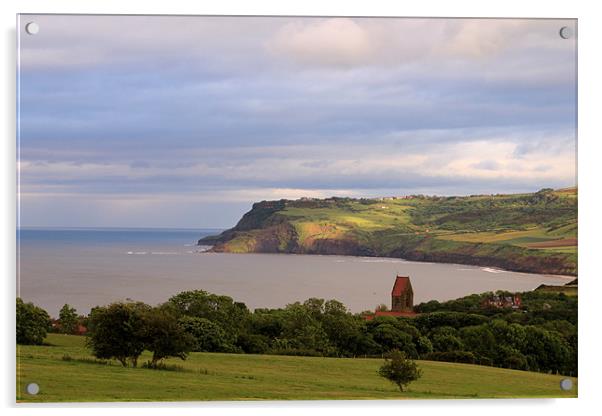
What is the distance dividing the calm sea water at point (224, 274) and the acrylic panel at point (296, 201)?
21 millimetres

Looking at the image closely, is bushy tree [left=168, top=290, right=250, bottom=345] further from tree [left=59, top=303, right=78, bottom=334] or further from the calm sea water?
tree [left=59, top=303, right=78, bottom=334]

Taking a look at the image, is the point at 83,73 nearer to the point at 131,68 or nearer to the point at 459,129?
the point at 131,68

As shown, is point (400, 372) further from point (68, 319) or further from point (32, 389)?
point (32, 389)

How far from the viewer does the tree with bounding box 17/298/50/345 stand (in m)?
8.30

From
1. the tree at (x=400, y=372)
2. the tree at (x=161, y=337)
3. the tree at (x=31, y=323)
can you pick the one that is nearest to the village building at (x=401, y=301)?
the tree at (x=400, y=372)

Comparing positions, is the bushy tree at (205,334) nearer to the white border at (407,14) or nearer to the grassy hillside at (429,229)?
the white border at (407,14)

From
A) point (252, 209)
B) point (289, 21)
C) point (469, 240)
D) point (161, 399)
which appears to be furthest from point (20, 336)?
point (469, 240)

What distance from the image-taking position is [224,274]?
28.9 ft

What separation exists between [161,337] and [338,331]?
173 centimetres

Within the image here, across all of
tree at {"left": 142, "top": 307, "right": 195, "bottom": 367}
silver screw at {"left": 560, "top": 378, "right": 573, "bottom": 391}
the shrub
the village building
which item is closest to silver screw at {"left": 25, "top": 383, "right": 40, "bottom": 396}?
tree at {"left": 142, "top": 307, "right": 195, "bottom": 367}

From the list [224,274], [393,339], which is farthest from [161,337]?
[393,339]

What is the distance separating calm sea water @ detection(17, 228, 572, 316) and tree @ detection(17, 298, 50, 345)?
0.73ft

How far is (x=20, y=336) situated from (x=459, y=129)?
15.1ft
